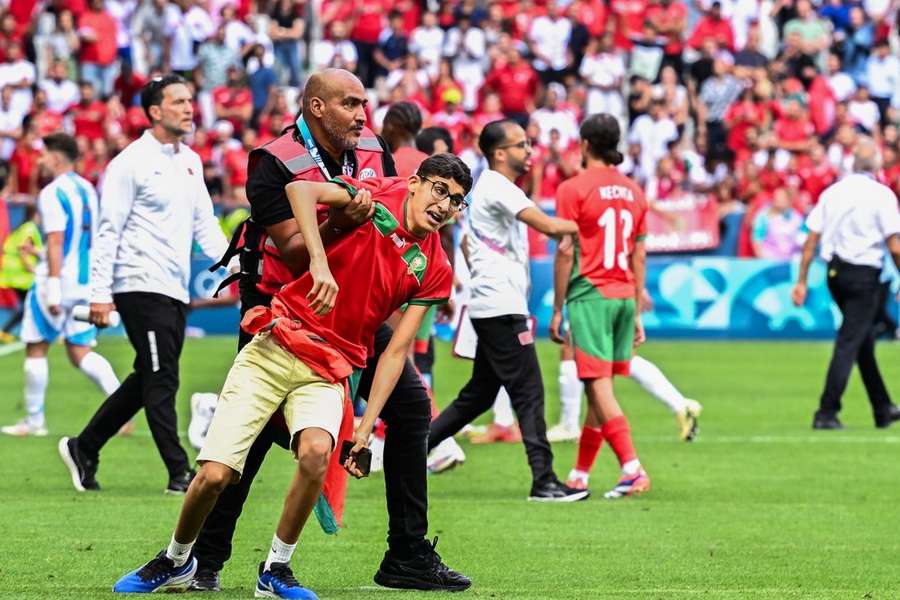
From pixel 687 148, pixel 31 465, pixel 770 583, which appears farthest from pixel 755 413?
pixel 687 148

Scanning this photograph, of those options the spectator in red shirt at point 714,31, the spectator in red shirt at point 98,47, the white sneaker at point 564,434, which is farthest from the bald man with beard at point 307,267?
the spectator in red shirt at point 714,31

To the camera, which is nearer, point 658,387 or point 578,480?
point 578,480

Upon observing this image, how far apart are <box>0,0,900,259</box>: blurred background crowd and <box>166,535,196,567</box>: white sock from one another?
18437 millimetres

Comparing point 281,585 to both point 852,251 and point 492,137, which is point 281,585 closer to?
point 492,137

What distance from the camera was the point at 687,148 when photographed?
2759 centimetres

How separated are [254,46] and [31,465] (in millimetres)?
17104

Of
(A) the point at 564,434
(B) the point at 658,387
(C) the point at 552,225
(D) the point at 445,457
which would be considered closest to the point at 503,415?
(A) the point at 564,434

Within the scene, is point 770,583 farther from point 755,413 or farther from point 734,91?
point 734,91

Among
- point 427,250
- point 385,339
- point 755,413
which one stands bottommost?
point 755,413

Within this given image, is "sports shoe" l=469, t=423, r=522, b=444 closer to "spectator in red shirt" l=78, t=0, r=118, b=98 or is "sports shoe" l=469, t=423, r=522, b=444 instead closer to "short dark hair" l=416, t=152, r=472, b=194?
"short dark hair" l=416, t=152, r=472, b=194

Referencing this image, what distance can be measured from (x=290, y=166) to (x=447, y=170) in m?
0.61

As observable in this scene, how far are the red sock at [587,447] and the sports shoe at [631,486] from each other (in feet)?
0.76

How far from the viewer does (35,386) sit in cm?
1296

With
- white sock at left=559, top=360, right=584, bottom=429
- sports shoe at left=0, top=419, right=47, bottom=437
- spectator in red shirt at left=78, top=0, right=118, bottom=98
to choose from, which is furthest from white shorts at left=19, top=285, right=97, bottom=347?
spectator in red shirt at left=78, top=0, right=118, bottom=98
